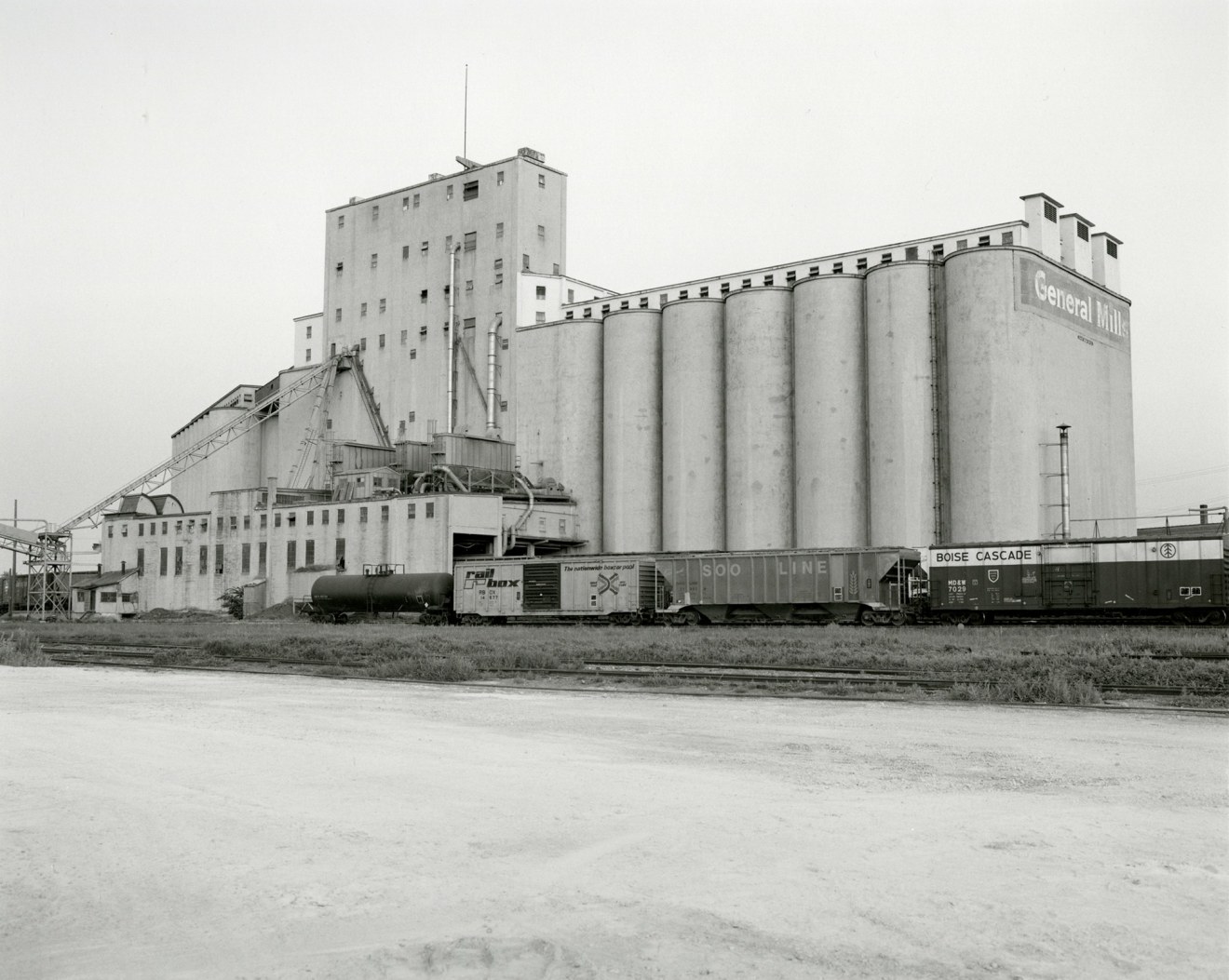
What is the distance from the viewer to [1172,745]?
11.1 meters

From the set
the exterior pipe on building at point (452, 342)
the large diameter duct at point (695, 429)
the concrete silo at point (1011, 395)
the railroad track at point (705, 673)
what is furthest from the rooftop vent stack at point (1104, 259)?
the railroad track at point (705, 673)

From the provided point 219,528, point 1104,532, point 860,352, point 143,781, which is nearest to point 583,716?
point 143,781

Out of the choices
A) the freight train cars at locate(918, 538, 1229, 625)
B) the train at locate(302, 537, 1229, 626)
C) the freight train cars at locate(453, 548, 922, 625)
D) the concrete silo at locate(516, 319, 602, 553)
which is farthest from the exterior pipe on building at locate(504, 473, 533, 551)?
the freight train cars at locate(918, 538, 1229, 625)

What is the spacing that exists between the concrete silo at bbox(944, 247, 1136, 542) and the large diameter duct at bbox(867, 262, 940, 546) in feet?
3.71

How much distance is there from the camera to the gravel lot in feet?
16.6

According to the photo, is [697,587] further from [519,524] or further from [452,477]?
[452,477]

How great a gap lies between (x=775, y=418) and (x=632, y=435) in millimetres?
9925

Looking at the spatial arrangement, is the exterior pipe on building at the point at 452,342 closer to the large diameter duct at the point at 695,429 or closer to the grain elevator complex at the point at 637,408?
the grain elevator complex at the point at 637,408

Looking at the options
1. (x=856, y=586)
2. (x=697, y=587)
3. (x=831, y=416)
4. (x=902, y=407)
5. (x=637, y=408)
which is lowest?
(x=697, y=587)

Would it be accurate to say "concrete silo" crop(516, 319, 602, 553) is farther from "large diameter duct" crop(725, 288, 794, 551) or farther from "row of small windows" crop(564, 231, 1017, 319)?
"large diameter duct" crop(725, 288, 794, 551)

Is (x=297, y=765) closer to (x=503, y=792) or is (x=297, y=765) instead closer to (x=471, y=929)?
(x=503, y=792)

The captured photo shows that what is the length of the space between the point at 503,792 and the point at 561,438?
213ft

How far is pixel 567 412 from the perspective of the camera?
2884 inches

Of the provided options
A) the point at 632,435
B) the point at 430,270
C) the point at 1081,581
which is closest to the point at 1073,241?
the point at 632,435
